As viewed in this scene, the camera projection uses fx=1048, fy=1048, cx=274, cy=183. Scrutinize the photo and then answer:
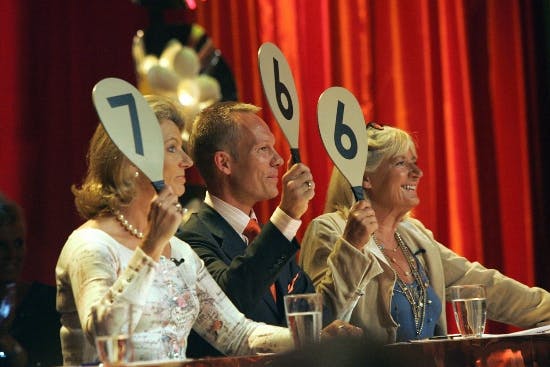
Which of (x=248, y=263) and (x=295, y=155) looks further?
(x=295, y=155)

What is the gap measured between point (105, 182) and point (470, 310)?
79 cm

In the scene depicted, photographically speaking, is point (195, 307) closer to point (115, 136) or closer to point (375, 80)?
point (115, 136)

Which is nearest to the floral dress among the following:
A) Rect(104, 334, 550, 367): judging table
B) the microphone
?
the microphone

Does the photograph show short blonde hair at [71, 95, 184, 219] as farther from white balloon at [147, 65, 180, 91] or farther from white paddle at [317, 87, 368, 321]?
white balloon at [147, 65, 180, 91]

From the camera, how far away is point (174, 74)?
3.32 meters

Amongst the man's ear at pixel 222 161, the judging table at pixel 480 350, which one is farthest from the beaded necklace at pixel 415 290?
the judging table at pixel 480 350

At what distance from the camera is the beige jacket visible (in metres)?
2.48

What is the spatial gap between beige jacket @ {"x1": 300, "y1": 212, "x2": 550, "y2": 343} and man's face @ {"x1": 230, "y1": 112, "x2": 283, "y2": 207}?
242 millimetres

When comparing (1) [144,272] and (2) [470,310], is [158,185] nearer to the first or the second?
(1) [144,272]

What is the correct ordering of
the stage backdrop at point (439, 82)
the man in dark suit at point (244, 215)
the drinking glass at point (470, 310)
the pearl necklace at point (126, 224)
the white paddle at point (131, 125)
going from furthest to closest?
1. the stage backdrop at point (439, 82)
2. the man in dark suit at point (244, 215)
3. the pearl necklace at point (126, 224)
4. the drinking glass at point (470, 310)
5. the white paddle at point (131, 125)

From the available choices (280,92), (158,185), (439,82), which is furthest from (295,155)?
(439,82)

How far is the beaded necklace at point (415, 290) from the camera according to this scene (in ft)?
9.29

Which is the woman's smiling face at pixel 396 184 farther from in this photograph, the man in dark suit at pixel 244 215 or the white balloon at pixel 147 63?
the white balloon at pixel 147 63

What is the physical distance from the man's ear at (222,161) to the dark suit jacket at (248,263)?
0.36ft
